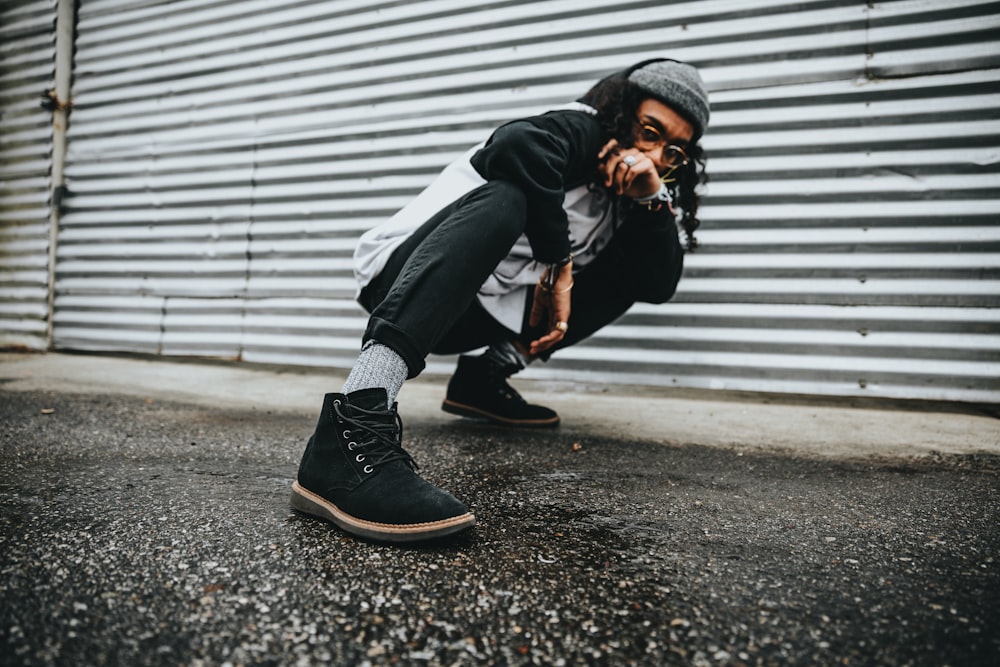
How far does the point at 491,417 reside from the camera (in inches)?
86.9

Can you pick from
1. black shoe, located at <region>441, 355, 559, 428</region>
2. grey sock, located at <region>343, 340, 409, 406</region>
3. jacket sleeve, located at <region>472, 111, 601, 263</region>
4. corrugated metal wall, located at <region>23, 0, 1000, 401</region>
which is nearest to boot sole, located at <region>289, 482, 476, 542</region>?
grey sock, located at <region>343, 340, 409, 406</region>

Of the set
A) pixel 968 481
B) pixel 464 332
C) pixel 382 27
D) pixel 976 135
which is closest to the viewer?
pixel 968 481

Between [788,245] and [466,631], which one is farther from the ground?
[788,245]

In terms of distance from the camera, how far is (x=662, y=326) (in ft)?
9.83

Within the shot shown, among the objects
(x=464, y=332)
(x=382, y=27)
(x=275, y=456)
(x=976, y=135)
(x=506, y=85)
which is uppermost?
(x=382, y=27)

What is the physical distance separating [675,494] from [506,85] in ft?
8.20

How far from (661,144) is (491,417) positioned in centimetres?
107

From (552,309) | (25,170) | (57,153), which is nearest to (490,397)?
(552,309)

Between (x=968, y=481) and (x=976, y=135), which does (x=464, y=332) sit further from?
(x=976, y=135)

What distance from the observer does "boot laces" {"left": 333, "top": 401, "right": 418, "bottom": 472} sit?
119 cm

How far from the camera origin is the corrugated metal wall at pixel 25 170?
424cm

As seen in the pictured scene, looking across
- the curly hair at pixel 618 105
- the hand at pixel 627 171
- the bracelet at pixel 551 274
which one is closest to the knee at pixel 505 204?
the bracelet at pixel 551 274

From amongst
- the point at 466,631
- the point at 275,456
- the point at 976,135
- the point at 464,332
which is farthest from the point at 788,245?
the point at 466,631

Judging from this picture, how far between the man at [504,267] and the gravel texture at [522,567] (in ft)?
0.37
